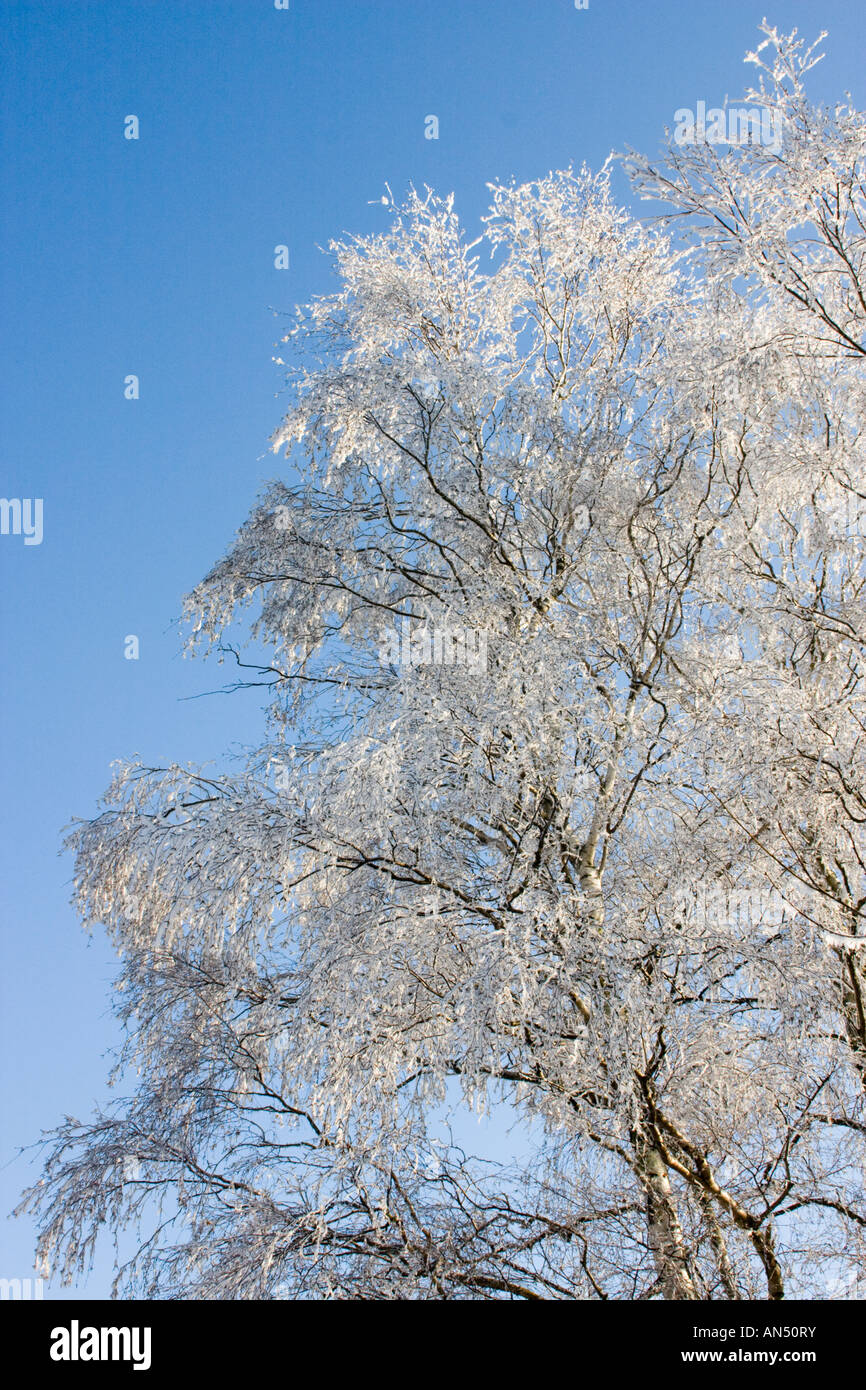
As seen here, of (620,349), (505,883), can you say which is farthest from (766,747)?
(620,349)

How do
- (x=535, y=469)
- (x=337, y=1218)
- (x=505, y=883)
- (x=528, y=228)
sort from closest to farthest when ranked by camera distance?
(x=337, y=1218), (x=505, y=883), (x=535, y=469), (x=528, y=228)

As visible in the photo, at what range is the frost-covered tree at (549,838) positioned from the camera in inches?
196

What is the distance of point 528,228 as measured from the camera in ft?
27.9

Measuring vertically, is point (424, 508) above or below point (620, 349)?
below

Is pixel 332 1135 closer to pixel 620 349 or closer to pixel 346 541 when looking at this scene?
pixel 346 541

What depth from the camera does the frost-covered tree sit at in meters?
4.98

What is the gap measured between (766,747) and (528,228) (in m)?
5.20

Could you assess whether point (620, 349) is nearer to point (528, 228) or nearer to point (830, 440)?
point (528, 228)

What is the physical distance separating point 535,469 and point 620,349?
6.25 ft

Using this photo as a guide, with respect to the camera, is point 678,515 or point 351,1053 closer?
point 351,1053

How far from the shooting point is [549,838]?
18.9 ft
